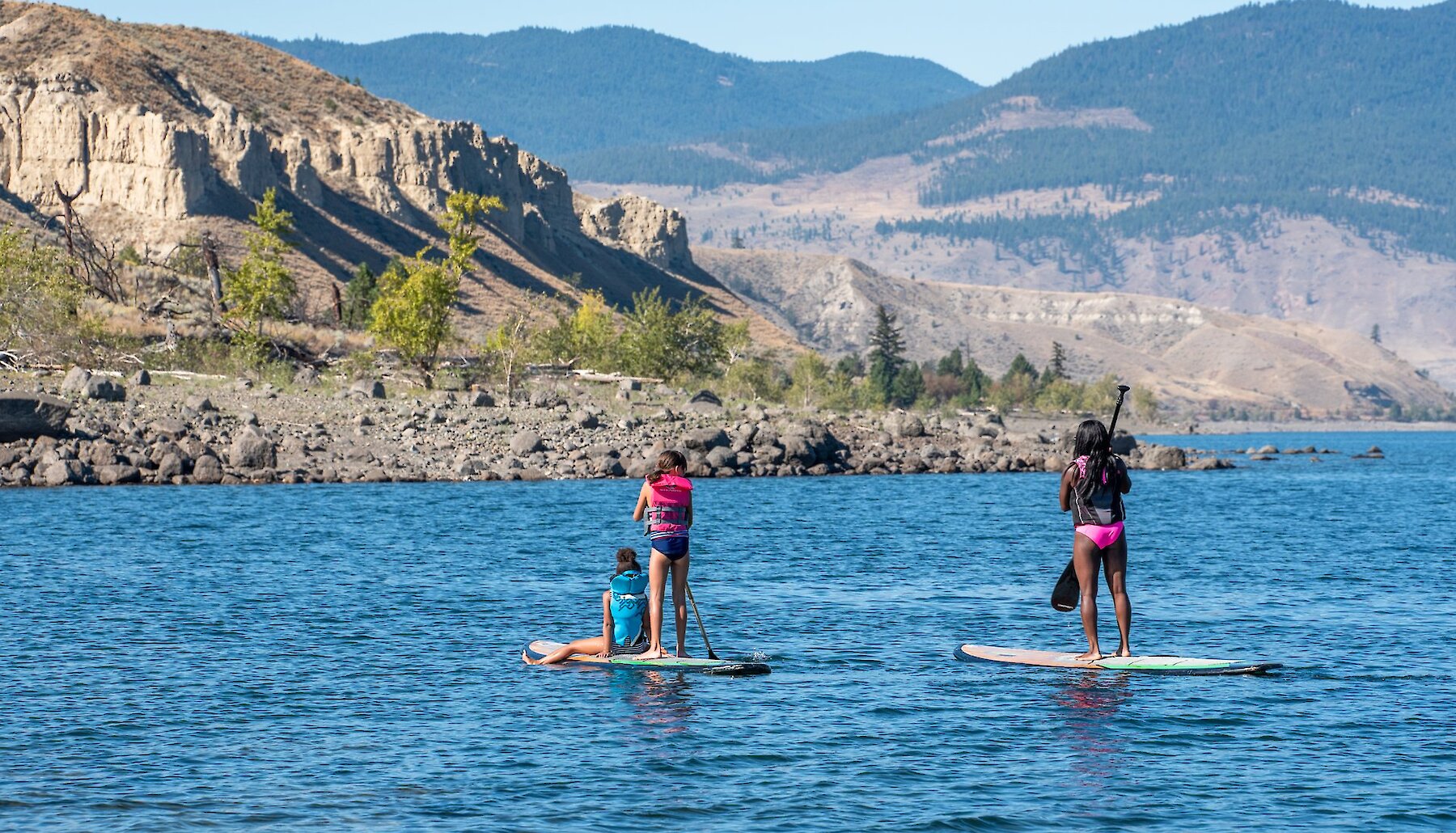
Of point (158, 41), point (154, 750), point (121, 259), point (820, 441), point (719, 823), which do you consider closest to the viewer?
point (719, 823)

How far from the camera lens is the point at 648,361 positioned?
339ft

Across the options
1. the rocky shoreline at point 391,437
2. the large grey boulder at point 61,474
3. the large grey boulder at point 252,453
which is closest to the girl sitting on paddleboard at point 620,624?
the large grey boulder at point 61,474

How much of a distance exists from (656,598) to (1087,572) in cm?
520

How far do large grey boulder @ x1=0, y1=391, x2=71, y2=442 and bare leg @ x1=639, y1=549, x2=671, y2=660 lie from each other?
137 ft

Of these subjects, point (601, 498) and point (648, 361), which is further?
point (648, 361)

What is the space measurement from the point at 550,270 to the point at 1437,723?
132361 mm

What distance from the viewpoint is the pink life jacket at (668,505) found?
70.6ft

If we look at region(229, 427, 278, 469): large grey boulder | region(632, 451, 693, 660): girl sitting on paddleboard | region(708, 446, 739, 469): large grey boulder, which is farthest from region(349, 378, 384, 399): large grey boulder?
region(632, 451, 693, 660): girl sitting on paddleboard

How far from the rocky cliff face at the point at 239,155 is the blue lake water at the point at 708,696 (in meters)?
77.2

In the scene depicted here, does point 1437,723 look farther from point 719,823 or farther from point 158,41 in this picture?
point 158,41

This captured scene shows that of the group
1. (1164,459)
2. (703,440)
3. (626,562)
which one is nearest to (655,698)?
(626,562)

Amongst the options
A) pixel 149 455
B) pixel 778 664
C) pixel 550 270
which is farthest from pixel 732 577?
pixel 550 270

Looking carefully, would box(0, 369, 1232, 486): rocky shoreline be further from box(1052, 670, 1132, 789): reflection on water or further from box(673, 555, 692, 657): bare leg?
box(1052, 670, 1132, 789): reflection on water

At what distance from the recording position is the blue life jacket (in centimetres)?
2262
